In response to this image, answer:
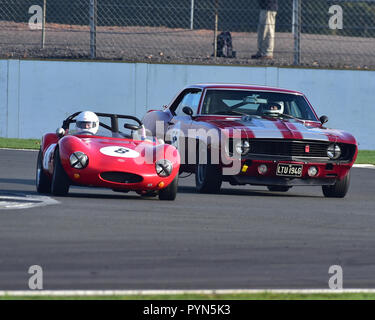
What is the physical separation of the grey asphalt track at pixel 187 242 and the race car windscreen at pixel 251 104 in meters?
1.30

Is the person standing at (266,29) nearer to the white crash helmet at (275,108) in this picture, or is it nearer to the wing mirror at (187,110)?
the white crash helmet at (275,108)

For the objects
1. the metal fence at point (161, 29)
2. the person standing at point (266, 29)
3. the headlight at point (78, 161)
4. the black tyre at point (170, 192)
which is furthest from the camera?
the person standing at point (266, 29)

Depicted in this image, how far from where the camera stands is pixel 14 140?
2045 cm

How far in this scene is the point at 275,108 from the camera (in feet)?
42.7

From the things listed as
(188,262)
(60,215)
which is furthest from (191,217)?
(188,262)

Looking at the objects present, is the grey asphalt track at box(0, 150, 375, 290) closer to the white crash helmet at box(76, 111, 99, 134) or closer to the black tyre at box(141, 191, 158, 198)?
the black tyre at box(141, 191, 158, 198)

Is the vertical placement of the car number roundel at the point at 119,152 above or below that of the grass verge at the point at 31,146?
above

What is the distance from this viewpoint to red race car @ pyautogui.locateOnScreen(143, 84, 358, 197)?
1181 centimetres

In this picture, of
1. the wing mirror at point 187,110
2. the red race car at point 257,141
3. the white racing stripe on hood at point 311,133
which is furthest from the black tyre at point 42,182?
the white racing stripe on hood at point 311,133

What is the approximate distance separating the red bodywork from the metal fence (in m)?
10.1

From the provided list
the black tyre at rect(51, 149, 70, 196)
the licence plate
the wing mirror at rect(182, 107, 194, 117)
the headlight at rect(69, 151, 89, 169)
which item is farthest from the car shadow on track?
the headlight at rect(69, 151, 89, 169)

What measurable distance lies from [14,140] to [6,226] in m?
12.0

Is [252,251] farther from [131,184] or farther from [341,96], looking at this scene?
[341,96]

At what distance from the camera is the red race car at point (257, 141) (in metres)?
11.8
